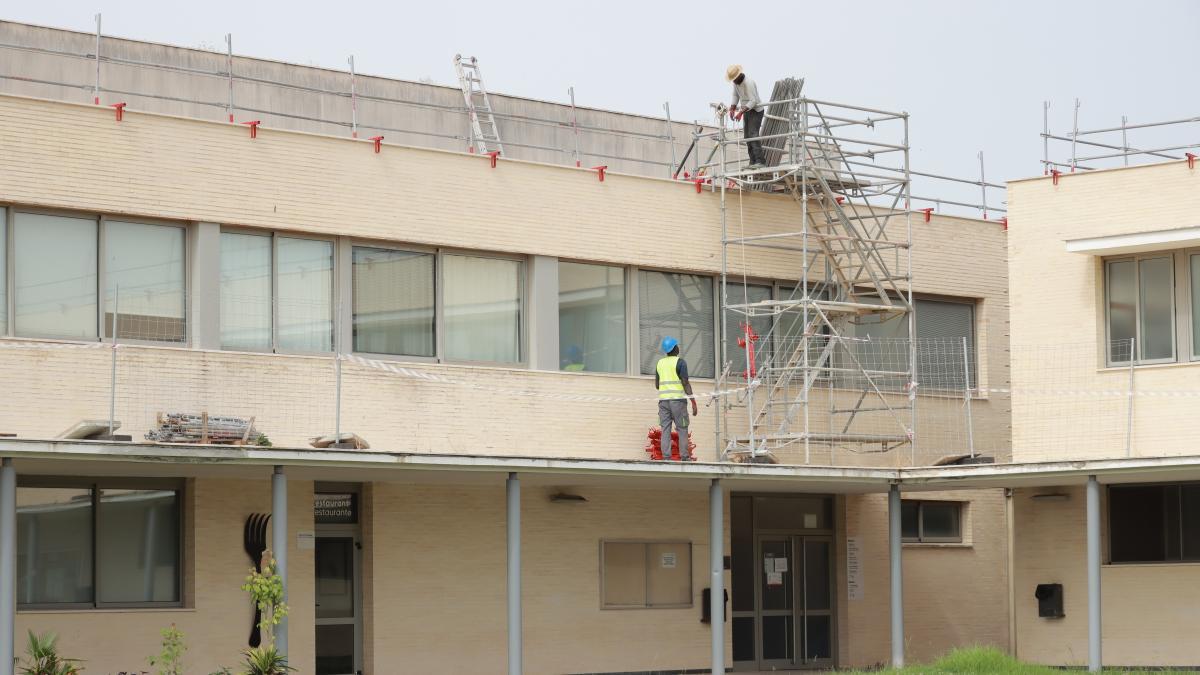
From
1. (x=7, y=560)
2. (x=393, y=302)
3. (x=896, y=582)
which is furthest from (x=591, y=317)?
(x=7, y=560)

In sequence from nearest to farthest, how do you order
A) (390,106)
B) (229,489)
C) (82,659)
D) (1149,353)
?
(82,659) → (229,489) → (1149,353) → (390,106)

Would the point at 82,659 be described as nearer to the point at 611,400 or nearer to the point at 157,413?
the point at 157,413

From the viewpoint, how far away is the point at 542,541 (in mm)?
25094

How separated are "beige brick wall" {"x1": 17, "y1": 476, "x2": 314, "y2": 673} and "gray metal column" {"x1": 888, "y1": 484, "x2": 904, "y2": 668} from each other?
7.71 metres

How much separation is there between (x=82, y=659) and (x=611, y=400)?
796 centimetres

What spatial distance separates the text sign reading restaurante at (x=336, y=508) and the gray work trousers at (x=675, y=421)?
4.03 m

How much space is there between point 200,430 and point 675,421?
6.09 meters

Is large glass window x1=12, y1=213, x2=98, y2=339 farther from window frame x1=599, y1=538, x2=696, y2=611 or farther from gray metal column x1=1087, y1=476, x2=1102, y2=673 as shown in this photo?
gray metal column x1=1087, y1=476, x2=1102, y2=673

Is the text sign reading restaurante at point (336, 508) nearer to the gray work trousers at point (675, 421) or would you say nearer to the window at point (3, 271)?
the gray work trousers at point (675, 421)

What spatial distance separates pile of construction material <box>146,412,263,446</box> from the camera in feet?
68.6

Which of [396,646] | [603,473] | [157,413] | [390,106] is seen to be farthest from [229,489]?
[390,106]

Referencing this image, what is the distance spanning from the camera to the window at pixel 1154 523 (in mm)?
25172

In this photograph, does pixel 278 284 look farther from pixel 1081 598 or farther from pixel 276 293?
pixel 1081 598

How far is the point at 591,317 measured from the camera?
25656 mm
